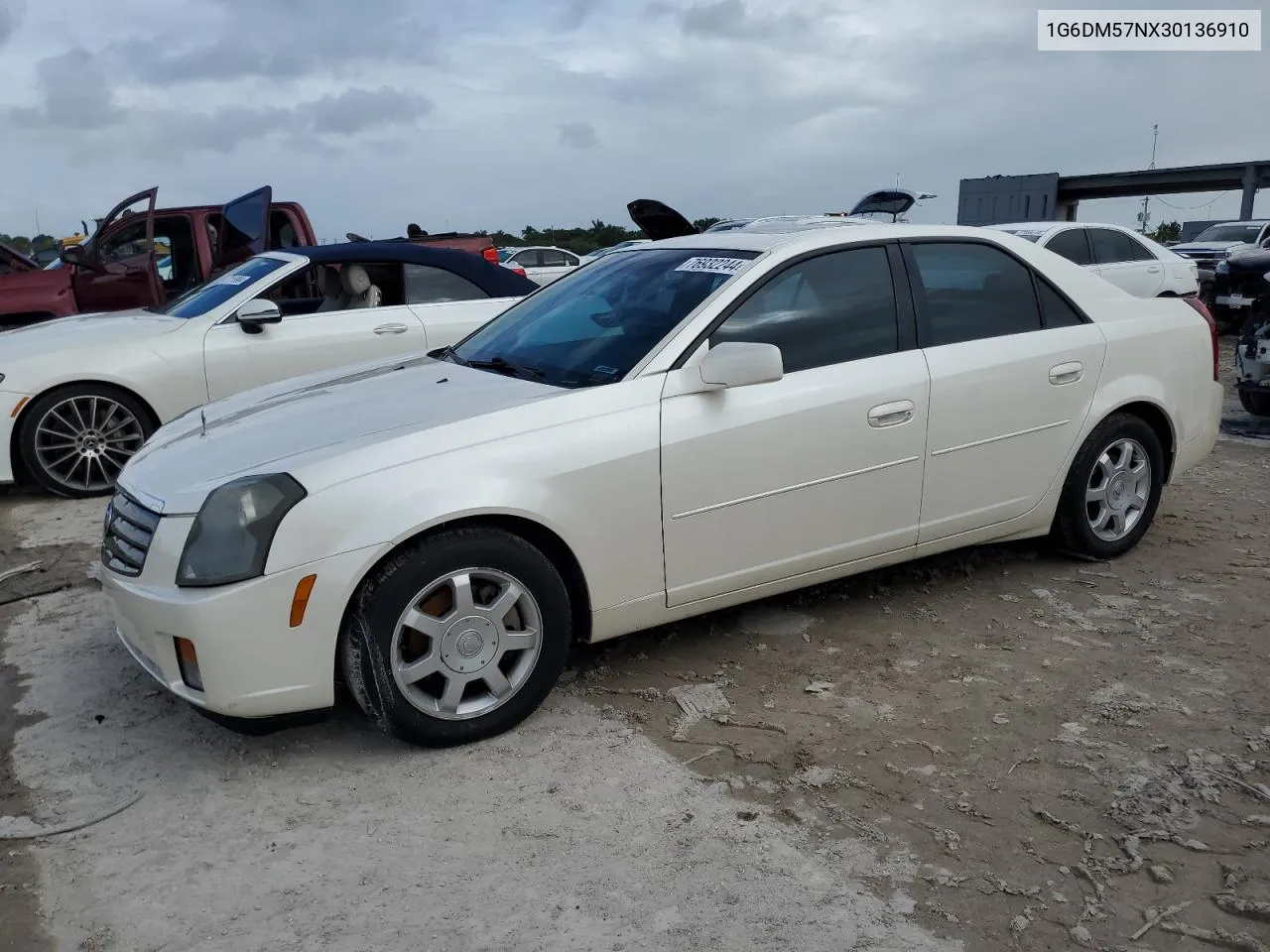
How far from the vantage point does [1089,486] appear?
4906mm

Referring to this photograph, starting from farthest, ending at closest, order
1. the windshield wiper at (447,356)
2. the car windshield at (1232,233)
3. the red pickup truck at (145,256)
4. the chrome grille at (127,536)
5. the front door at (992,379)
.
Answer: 1. the car windshield at (1232,233)
2. the red pickup truck at (145,256)
3. the windshield wiper at (447,356)
4. the front door at (992,379)
5. the chrome grille at (127,536)

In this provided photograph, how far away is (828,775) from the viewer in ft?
10.6

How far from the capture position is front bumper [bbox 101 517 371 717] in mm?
3090

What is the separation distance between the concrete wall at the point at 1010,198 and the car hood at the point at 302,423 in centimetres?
4335

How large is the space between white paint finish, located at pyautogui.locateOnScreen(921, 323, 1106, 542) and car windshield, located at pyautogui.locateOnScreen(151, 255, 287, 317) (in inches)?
183

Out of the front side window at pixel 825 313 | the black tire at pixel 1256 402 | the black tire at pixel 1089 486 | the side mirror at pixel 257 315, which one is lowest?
the black tire at pixel 1256 402

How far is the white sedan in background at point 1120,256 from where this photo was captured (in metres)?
12.2

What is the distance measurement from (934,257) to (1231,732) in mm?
2072

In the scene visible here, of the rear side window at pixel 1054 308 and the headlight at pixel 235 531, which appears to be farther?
the rear side window at pixel 1054 308

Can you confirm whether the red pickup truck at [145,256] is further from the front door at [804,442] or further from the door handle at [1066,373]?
the door handle at [1066,373]

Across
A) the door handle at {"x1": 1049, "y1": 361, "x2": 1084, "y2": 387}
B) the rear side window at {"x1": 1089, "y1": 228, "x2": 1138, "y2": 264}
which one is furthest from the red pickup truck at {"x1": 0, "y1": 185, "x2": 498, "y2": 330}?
the rear side window at {"x1": 1089, "y1": 228, "x2": 1138, "y2": 264}

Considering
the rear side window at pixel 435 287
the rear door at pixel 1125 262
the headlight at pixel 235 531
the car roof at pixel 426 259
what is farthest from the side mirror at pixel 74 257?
the rear door at pixel 1125 262

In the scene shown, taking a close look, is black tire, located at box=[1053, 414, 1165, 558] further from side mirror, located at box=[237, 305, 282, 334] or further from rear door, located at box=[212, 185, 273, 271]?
rear door, located at box=[212, 185, 273, 271]

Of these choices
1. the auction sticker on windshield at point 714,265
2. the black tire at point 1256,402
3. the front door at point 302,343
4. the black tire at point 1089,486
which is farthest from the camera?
the black tire at point 1256,402
